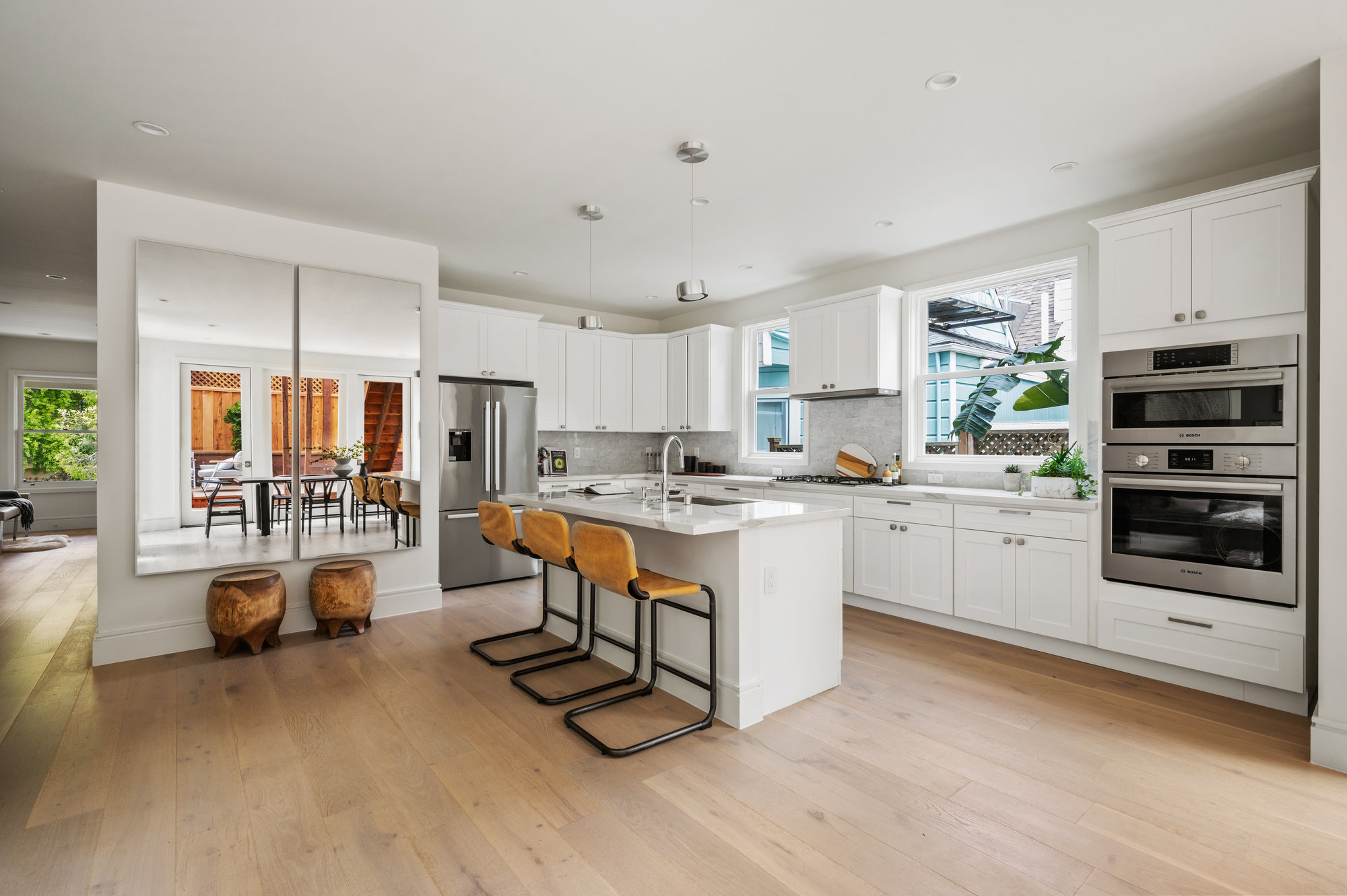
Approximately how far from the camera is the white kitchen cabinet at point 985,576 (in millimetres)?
3760

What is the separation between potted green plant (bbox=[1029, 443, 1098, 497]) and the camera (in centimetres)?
358

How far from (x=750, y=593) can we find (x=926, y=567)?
1936mm

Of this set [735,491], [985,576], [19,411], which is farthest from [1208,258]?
[19,411]

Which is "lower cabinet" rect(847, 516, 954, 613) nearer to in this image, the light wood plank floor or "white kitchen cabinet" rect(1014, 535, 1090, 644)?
"white kitchen cabinet" rect(1014, 535, 1090, 644)

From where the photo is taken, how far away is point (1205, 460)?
303 centimetres

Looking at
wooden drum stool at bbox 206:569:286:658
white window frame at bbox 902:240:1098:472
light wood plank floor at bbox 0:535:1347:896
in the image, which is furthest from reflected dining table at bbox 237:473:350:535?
white window frame at bbox 902:240:1098:472

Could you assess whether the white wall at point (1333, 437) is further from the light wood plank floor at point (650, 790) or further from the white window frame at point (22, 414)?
the white window frame at point (22, 414)

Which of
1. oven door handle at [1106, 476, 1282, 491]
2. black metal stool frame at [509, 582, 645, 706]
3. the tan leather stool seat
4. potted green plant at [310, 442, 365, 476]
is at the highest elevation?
potted green plant at [310, 442, 365, 476]

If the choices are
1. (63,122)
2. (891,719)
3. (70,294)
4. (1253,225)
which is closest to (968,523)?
(891,719)

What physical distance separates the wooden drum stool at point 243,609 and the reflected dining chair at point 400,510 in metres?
0.88

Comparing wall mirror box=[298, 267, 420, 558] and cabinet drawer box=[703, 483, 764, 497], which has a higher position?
wall mirror box=[298, 267, 420, 558]

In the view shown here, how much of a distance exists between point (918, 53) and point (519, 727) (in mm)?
3100

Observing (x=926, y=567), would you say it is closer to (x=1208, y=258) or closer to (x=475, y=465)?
(x=1208, y=258)

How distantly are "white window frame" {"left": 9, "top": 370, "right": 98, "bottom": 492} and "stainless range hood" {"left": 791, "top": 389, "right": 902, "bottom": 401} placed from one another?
389 inches
